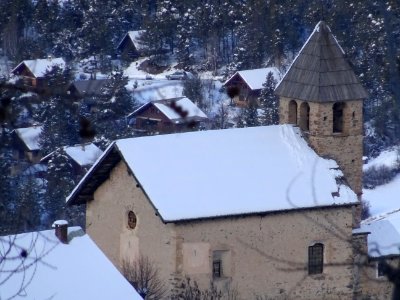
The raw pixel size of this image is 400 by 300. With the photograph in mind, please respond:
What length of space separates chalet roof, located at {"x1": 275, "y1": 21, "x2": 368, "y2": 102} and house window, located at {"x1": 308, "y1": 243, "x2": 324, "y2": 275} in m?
2.49

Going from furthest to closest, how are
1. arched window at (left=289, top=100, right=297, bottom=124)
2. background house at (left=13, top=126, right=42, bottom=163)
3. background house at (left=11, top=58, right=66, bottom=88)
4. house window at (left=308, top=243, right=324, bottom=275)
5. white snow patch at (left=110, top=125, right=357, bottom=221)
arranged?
background house at (left=13, top=126, right=42, bottom=163) < arched window at (left=289, top=100, right=297, bottom=124) < house window at (left=308, top=243, right=324, bottom=275) < white snow patch at (left=110, top=125, right=357, bottom=221) < background house at (left=11, top=58, right=66, bottom=88)

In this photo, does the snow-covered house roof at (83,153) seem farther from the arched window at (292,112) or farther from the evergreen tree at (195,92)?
the arched window at (292,112)

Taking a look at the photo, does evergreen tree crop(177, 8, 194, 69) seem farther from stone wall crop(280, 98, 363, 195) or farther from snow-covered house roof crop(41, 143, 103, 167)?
stone wall crop(280, 98, 363, 195)

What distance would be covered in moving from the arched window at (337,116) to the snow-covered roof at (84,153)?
14.2m

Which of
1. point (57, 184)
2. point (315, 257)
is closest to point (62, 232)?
point (315, 257)

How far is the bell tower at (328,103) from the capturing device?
68.1ft

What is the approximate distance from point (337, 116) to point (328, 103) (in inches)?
18.5

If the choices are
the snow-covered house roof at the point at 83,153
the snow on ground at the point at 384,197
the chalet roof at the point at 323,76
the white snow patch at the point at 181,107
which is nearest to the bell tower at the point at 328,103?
the chalet roof at the point at 323,76

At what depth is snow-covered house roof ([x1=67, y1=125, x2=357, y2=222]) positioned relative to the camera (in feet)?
63.0

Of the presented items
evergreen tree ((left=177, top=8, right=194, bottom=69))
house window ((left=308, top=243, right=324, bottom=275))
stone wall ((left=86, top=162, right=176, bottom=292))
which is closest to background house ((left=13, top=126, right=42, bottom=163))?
evergreen tree ((left=177, top=8, right=194, bottom=69))

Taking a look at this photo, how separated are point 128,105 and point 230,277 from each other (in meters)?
18.0

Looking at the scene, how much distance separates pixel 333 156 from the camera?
20.9 m

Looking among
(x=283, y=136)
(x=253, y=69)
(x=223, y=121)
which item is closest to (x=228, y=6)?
(x=253, y=69)

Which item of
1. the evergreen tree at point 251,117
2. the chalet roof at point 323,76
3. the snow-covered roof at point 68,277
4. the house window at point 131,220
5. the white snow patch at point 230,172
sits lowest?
the snow-covered roof at point 68,277
